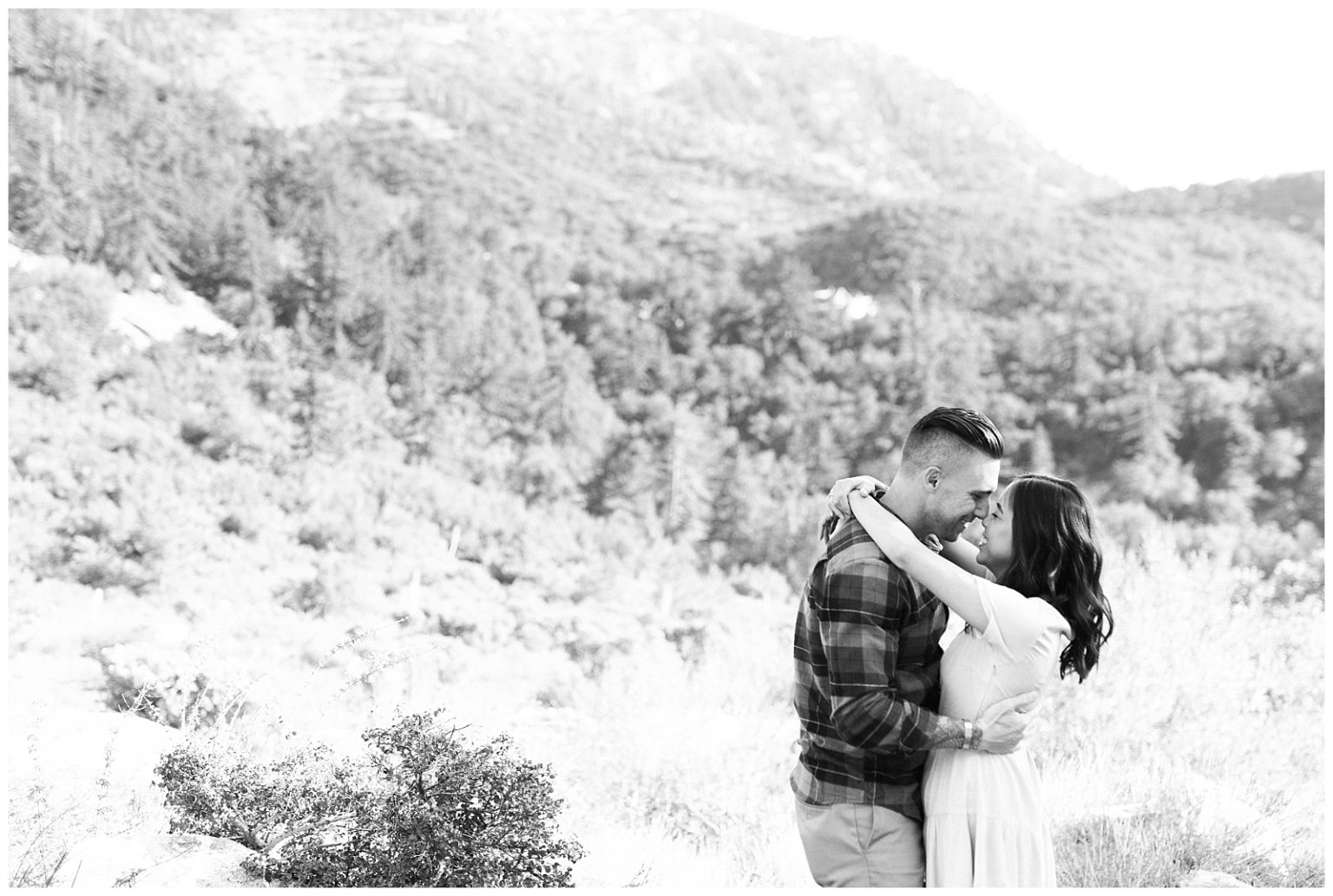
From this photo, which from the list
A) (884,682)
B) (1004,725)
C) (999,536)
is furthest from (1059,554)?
(884,682)

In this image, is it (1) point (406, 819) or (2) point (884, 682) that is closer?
(2) point (884, 682)

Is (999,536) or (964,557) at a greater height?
(999,536)

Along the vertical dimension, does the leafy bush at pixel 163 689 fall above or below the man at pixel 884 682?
below

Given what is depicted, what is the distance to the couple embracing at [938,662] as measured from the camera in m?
1.66

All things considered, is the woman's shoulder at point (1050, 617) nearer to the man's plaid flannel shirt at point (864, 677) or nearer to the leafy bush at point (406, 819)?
the man's plaid flannel shirt at point (864, 677)

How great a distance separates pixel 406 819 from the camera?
9.53 ft

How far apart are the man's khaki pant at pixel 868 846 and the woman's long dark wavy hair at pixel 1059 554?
0.43m

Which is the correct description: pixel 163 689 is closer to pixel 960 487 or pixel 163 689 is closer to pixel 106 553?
pixel 960 487

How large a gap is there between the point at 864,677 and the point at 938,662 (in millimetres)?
278

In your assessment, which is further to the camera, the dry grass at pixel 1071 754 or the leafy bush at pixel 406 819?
the dry grass at pixel 1071 754

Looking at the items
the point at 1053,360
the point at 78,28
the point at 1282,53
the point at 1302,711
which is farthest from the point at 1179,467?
the point at 78,28

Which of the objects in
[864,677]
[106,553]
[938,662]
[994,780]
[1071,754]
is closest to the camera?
[864,677]

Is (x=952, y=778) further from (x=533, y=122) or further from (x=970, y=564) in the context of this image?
(x=533, y=122)

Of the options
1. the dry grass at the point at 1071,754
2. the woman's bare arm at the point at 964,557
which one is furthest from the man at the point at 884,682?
the dry grass at the point at 1071,754
